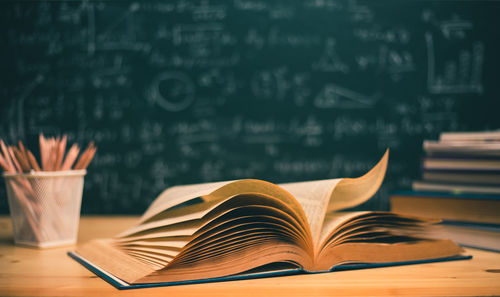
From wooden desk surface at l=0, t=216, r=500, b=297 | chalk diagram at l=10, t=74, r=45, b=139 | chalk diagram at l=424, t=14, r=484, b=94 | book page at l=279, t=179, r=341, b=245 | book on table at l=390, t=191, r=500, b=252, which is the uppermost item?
chalk diagram at l=424, t=14, r=484, b=94

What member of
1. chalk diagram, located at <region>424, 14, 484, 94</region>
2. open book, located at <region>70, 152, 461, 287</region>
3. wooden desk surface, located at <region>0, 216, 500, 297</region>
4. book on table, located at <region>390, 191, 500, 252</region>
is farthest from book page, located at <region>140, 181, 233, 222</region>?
chalk diagram, located at <region>424, 14, 484, 94</region>

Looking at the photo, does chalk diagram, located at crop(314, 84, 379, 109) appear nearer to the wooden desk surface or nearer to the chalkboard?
the chalkboard

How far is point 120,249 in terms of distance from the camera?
0.70 metres

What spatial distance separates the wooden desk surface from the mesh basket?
0.38ft

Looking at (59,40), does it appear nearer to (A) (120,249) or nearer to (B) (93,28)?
(B) (93,28)

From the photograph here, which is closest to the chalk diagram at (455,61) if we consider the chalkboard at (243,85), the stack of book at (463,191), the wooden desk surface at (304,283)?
the chalkboard at (243,85)

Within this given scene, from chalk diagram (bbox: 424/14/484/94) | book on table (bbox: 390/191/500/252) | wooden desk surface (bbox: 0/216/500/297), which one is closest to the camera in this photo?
wooden desk surface (bbox: 0/216/500/297)

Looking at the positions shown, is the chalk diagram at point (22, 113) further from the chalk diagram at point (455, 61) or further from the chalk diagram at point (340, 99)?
the chalk diagram at point (455, 61)

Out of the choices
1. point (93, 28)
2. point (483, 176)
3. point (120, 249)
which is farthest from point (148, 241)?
point (93, 28)

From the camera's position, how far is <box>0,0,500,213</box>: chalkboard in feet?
4.80

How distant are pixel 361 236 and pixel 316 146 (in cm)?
82

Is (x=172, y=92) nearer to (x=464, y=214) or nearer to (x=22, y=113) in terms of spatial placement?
(x=22, y=113)

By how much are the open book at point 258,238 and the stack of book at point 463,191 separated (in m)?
0.21

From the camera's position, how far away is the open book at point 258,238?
56 centimetres
